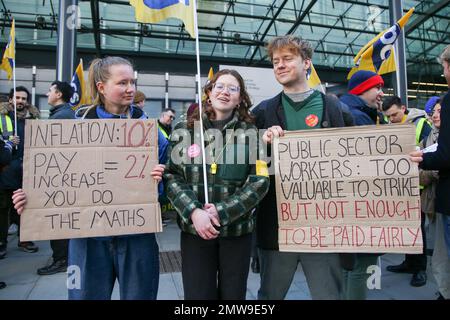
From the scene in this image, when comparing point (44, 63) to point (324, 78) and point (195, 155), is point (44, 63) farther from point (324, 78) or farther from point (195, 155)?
point (195, 155)

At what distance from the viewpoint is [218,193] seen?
1.87 m

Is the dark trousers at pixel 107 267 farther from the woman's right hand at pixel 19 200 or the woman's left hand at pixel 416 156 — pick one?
the woman's left hand at pixel 416 156

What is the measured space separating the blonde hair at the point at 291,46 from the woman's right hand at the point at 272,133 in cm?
47

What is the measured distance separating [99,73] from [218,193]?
1.02 meters

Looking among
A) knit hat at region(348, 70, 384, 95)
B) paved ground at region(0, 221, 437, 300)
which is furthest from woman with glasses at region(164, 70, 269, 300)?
paved ground at region(0, 221, 437, 300)

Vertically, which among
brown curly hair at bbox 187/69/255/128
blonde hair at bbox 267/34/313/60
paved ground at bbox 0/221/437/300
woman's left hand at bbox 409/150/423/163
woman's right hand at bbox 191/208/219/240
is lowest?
paved ground at bbox 0/221/437/300

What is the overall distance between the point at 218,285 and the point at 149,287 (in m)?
0.42

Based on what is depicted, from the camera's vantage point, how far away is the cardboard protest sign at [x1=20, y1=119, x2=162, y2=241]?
1844mm

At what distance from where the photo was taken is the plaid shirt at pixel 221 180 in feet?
5.86

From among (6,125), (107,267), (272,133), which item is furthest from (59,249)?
(272,133)

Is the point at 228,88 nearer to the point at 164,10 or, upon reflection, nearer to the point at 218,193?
the point at 218,193

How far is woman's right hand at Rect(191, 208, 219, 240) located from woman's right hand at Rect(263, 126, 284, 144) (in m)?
0.56

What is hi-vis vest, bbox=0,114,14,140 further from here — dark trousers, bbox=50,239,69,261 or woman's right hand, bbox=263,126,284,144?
woman's right hand, bbox=263,126,284,144

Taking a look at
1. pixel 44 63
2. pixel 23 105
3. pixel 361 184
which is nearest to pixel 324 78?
pixel 44 63
